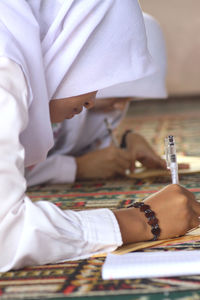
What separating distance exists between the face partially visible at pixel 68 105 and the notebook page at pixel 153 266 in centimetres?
52

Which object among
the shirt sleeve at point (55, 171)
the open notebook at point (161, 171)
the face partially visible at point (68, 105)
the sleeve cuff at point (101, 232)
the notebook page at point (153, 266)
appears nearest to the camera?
the notebook page at point (153, 266)

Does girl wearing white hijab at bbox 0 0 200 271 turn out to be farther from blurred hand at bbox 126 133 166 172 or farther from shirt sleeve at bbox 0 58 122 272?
blurred hand at bbox 126 133 166 172

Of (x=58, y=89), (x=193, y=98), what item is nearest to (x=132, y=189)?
(x=58, y=89)

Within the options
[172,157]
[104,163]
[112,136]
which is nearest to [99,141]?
[112,136]

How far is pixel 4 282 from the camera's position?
1168 millimetres

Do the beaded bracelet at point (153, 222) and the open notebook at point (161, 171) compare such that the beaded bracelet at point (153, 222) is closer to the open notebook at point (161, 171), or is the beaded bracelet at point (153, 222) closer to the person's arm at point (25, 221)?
the person's arm at point (25, 221)

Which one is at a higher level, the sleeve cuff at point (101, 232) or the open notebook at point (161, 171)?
the sleeve cuff at point (101, 232)

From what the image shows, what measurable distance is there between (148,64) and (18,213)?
649 mm

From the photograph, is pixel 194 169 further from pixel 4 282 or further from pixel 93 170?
pixel 4 282

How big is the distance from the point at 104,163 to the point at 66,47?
111 cm

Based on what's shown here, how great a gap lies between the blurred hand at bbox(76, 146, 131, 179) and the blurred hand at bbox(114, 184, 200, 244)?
1014 mm

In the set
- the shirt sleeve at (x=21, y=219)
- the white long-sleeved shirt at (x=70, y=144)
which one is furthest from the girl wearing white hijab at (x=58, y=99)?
the white long-sleeved shirt at (x=70, y=144)

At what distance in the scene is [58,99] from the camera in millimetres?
1514

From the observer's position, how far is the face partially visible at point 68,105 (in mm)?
1529
